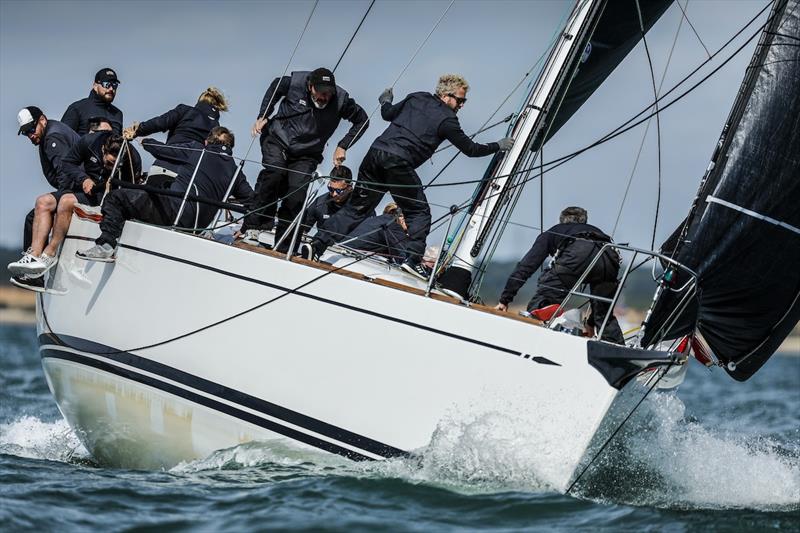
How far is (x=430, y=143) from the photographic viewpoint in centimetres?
766

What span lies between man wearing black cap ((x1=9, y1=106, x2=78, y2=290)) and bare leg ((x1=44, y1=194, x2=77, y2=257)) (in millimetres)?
54

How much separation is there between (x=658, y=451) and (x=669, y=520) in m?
1.52

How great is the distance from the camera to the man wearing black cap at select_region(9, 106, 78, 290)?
805cm

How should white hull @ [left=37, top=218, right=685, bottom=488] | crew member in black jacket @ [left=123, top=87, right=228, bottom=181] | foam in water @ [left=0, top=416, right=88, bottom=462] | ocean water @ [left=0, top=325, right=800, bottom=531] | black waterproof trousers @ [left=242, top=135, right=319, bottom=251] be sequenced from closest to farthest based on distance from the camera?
ocean water @ [left=0, top=325, right=800, bottom=531] < white hull @ [left=37, top=218, right=685, bottom=488] < black waterproof trousers @ [left=242, top=135, right=319, bottom=251] < crew member in black jacket @ [left=123, top=87, right=228, bottom=181] < foam in water @ [left=0, top=416, right=88, bottom=462]

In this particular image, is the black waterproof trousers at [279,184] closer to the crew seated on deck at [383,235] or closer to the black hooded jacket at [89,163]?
the crew seated on deck at [383,235]

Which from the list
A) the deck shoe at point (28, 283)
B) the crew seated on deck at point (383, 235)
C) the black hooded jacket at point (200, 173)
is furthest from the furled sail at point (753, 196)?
the deck shoe at point (28, 283)

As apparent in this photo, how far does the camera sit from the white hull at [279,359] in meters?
Result: 6.28

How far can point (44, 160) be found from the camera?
8602 mm

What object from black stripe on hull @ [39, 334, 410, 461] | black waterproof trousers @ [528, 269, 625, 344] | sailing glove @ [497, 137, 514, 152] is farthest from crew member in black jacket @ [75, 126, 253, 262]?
black waterproof trousers @ [528, 269, 625, 344]

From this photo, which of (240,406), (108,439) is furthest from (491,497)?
(108,439)

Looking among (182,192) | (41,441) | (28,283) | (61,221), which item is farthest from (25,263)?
(41,441)

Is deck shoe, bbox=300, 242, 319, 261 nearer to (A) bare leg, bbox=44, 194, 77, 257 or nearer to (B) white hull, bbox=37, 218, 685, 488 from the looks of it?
(B) white hull, bbox=37, 218, 685, 488

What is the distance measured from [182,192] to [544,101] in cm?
259

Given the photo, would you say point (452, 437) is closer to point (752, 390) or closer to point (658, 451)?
point (658, 451)
